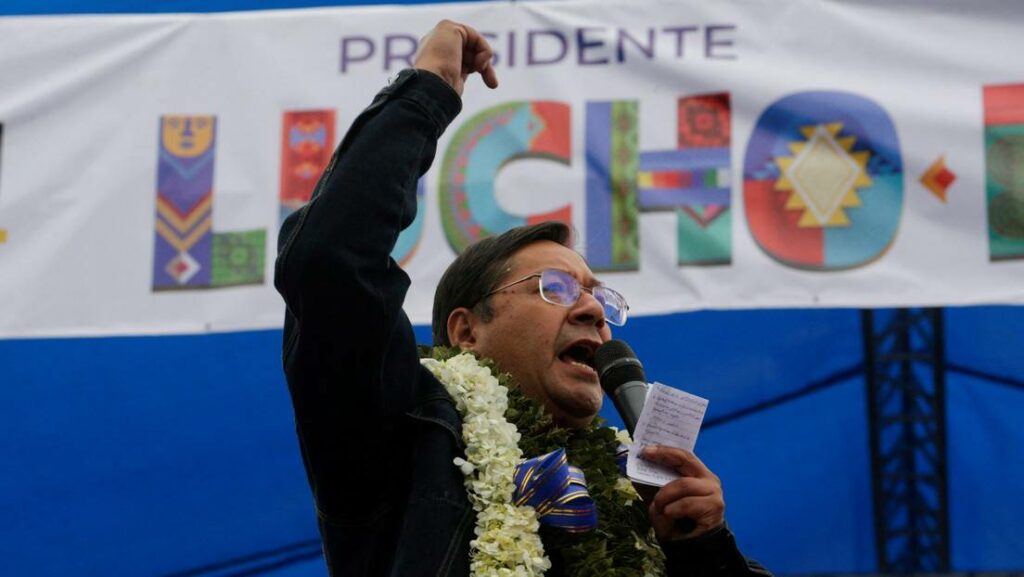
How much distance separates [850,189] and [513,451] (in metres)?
2.36

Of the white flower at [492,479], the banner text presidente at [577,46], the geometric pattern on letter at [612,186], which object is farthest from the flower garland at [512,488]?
the banner text presidente at [577,46]

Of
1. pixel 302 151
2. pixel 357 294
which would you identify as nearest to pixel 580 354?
pixel 357 294

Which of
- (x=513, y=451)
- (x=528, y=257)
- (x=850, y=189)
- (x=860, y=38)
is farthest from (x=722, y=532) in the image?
(x=860, y=38)

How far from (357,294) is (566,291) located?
719mm

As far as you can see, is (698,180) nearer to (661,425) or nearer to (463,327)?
(463,327)

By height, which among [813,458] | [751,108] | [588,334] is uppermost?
[751,108]

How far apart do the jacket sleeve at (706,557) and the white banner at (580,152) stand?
197cm

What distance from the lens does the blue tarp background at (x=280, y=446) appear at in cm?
432

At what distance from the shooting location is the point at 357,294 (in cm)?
182

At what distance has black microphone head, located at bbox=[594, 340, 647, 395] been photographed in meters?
2.14

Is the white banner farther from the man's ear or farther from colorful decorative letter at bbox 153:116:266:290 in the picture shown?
the man's ear

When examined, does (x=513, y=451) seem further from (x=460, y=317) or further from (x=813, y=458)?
(x=813, y=458)

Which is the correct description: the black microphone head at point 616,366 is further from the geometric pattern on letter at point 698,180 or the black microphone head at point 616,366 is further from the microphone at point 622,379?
the geometric pattern on letter at point 698,180

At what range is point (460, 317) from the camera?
2.58m
